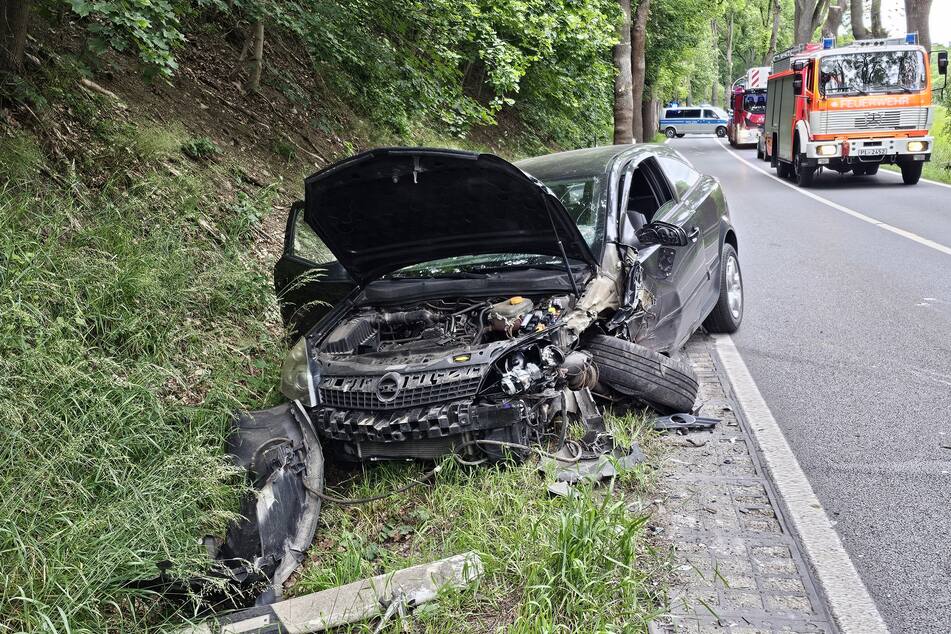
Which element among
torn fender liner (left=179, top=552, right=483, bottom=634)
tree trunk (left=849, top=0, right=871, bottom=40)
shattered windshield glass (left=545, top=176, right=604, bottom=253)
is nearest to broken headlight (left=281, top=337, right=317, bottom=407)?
torn fender liner (left=179, top=552, right=483, bottom=634)

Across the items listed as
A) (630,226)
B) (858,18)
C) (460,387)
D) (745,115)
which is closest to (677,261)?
(630,226)

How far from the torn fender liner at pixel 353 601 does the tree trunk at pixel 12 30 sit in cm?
502

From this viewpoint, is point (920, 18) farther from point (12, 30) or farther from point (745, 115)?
point (12, 30)

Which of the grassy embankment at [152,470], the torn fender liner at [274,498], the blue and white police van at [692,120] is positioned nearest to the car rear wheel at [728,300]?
the grassy embankment at [152,470]

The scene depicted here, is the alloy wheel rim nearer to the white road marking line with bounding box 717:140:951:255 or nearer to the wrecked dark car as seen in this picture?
the wrecked dark car

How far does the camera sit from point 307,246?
5586 millimetres

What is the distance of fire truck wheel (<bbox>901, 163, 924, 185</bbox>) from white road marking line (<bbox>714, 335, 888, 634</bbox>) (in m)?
13.9

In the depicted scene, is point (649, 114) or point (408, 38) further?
point (649, 114)

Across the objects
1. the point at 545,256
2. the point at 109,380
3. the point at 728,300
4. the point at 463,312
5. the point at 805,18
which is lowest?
the point at 728,300

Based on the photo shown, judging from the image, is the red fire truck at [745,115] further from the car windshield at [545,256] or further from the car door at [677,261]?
the car windshield at [545,256]

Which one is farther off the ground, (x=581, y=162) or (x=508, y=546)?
(x=581, y=162)

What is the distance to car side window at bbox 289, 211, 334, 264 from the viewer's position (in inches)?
218

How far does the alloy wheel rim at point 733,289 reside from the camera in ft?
21.9

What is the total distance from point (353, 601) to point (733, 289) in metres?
4.76
